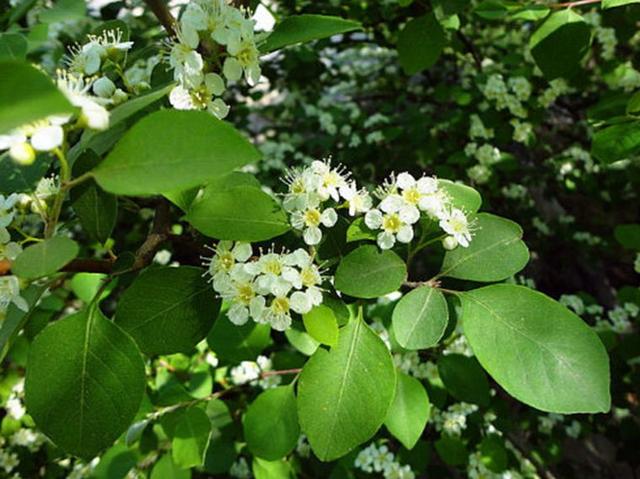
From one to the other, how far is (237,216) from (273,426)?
1.62 ft

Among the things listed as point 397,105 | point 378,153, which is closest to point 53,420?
point 378,153

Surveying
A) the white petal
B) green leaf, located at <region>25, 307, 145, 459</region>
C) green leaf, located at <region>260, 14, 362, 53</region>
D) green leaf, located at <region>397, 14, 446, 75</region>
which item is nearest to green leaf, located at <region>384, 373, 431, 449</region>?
green leaf, located at <region>25, 307, 145, 459</region>

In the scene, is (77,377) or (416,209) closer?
(77,377)

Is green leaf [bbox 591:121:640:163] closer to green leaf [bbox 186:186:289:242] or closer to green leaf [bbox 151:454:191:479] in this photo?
green leaf [bbox 186:186:289:242]

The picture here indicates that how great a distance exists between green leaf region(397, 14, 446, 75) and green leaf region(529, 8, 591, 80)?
0.26m

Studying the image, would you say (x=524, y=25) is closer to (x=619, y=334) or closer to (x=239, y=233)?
(x=619, y=334)

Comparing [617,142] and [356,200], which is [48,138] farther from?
[617,142]

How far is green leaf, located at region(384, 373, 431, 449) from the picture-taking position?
1.13 metres

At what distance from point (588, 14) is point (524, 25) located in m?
0.55

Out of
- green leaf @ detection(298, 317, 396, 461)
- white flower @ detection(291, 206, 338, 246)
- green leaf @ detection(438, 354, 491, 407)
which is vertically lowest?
green leaf @ detection(438, 354, 491, 407)

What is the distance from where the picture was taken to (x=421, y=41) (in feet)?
5.24


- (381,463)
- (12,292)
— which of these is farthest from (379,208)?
(381,463)

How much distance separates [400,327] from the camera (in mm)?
837

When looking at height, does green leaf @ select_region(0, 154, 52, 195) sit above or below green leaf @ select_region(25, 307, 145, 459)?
above
